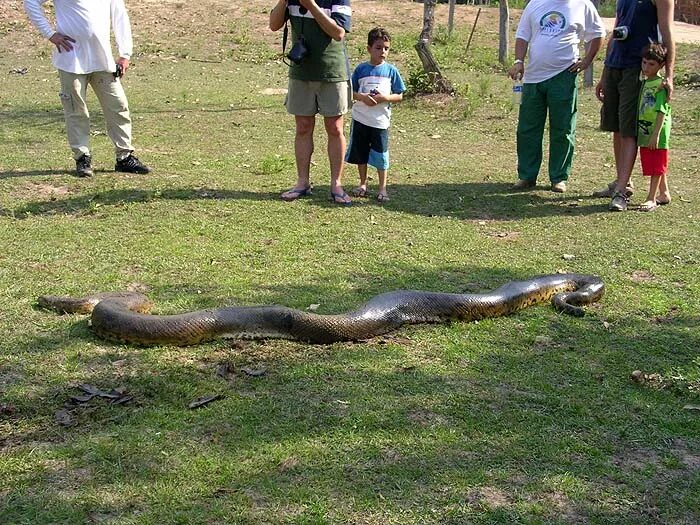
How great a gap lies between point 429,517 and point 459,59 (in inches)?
701

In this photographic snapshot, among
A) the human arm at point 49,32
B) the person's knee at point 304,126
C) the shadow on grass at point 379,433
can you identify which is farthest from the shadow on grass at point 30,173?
the shadow on grass at point 379,433

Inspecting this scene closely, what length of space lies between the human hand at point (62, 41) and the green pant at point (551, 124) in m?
4.86

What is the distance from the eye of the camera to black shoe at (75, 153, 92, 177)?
8.81 meters

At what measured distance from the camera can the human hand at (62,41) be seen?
8.38 meters

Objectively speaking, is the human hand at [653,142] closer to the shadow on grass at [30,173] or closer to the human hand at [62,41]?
the human hand at [62,41]

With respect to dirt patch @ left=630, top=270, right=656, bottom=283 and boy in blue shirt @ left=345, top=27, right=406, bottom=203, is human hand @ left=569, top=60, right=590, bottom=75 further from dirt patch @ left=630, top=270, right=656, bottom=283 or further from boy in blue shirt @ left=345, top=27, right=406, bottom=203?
dirt patch @ left=630, top=270, right=656, bottom=283

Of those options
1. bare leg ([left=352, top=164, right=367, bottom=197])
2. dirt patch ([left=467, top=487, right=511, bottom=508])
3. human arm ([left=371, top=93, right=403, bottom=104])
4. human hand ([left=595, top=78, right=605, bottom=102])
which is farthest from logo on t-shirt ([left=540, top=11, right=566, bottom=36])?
dirt patch ([left=467, top=487, right=511, bottom=508])

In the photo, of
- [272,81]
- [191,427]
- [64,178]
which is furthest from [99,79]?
→ [272,81]

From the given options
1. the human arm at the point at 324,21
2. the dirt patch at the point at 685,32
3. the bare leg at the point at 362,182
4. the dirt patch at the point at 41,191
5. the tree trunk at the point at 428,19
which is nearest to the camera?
the human arm at the point at 324,21

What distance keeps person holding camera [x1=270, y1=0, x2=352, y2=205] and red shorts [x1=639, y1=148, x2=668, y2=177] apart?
9.96 feet

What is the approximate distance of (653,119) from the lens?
26.3ft

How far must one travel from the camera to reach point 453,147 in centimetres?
1142

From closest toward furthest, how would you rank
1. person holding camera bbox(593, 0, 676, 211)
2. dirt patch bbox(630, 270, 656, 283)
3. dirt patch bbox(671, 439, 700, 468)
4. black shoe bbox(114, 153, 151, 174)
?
dirt patch bbox(671, 439, 700, 468)
dirt patch bbox(630, 270, 656, 283)
person holding camera bbox(593, 0, 676, 211)
black shoe bbox(114, 153, 151, 174)

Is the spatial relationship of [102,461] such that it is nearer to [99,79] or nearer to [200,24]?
[99,79]
